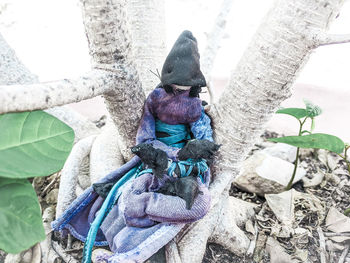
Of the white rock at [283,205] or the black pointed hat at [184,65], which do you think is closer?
the black pointed hat at [184,65]

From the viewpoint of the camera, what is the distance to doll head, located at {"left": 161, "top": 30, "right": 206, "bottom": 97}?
0.95m

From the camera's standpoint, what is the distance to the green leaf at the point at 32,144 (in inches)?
25.5

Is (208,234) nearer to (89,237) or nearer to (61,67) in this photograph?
(89,237)

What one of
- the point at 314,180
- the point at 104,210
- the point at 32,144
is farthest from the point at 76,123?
the point at 314,180

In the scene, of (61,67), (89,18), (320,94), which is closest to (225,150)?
(89,18)

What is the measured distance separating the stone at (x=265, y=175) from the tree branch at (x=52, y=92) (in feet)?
3.42

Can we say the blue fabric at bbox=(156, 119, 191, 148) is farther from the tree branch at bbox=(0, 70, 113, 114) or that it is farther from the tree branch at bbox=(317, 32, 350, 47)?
the tree branch at bbox=(317, 32, 350, 47)

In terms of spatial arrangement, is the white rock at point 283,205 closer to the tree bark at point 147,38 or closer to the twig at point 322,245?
the twig at point 322,245

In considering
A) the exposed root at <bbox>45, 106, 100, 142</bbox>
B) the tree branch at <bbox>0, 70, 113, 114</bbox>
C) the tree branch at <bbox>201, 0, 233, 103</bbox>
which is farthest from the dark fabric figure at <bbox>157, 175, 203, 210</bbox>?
the tree branch at <bbox>201, 0, 233, 103</bbox>

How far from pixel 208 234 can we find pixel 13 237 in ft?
2.50

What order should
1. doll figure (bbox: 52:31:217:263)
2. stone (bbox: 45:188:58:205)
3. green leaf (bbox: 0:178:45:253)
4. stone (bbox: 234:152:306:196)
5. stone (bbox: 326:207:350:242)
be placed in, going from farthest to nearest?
stone (bbox: 234:152:306:196) < stone (bbox: 45:188:58:205) < stone (bbox: 326:207:350:242) < doll figure (bbox: 52:31:217:263) < green leaf (bbox: 0:178:45:253)

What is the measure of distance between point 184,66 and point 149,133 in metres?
0.27

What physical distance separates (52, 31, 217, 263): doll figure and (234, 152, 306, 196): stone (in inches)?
25.2

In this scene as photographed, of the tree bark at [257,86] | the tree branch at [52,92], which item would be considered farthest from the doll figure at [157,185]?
the tree branch at [52,92]
